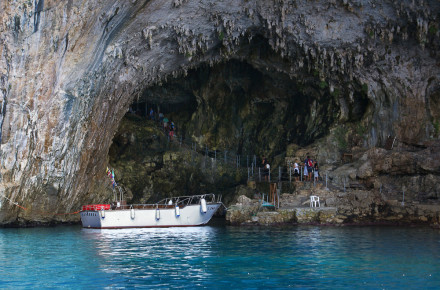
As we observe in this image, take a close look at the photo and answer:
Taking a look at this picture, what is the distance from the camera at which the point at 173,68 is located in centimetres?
2727

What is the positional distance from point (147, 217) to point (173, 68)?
7950mm

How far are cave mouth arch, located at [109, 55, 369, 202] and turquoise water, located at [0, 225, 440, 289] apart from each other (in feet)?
36.3

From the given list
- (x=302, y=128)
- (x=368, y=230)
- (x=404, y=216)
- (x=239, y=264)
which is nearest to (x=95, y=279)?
(x=239, y=264)

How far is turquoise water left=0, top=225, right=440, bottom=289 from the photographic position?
10.5 m

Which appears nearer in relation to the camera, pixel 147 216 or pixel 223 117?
pixel 147 216

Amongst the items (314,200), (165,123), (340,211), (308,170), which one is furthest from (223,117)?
(340,211)

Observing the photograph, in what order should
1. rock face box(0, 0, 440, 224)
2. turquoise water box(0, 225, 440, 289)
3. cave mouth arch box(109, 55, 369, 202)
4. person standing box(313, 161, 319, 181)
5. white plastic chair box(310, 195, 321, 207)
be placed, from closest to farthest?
turquoise water box(0, 225, 440, 289), rock face box(0, 0, 440, 224), white plastic chair box(310, 195, 321, 207), person standing box(313, 161, 319, 181), cave mouth arch box(109, 55, 369, 202)

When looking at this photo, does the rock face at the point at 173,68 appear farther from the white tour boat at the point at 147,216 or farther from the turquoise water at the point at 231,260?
the turquoise water at the point at 231,260

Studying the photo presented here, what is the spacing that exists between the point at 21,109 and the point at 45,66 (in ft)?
6.72

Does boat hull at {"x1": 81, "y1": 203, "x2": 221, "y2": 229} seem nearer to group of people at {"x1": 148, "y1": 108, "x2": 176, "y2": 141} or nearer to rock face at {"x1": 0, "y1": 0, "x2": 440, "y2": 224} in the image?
rock face at {"x1": 0, "y1": 0, "x2": 440, "y2": 224}

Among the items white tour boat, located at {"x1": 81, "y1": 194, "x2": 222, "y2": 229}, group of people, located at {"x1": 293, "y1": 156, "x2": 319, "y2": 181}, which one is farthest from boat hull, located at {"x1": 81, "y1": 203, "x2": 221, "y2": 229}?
group of people, located at {"x1": 293, "y1": 156, "x2": 319, "y2": 181}

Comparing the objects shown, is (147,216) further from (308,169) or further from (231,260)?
(231,260)

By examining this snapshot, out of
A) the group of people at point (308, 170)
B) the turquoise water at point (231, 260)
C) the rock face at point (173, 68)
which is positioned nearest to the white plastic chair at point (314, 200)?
the group of people at point (308, 170)

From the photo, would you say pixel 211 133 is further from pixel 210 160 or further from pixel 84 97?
pixel 84 97
